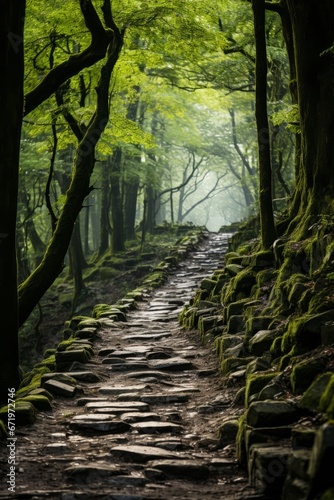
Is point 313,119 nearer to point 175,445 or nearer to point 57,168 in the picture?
point 175,445

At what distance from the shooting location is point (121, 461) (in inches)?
187

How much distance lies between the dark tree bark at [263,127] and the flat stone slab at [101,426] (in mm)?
5152

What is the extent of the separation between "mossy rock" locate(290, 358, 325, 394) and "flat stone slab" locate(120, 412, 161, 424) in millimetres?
1580

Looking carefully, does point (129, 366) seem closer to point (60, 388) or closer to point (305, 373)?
point (60, 388)

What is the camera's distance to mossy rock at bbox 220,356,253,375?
22.8 ft

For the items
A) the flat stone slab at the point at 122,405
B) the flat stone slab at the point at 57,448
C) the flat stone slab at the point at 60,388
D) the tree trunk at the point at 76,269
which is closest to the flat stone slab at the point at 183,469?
the flat stone slab at the point at 57,448

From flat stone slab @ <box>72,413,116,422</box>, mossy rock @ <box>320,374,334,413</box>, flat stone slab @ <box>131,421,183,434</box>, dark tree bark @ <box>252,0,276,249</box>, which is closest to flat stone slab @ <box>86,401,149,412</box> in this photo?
flat stone slab @ <box>72,413,116,422</box>

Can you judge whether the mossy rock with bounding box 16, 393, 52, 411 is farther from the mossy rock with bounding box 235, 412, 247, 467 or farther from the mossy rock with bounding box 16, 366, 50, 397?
the mossy rock with bounding box 235, 412, 247, 467

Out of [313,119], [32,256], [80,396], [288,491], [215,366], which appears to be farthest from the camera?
[32,256]

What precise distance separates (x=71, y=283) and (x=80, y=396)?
16.9 m

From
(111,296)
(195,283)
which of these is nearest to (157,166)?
(111,296)

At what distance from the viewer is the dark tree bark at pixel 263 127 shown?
9883 millimetres

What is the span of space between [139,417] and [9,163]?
348 cm

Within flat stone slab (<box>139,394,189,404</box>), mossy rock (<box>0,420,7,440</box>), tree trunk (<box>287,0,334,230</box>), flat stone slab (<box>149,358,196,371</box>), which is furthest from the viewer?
tree trunk (<box>287,0,334,230</box>)
